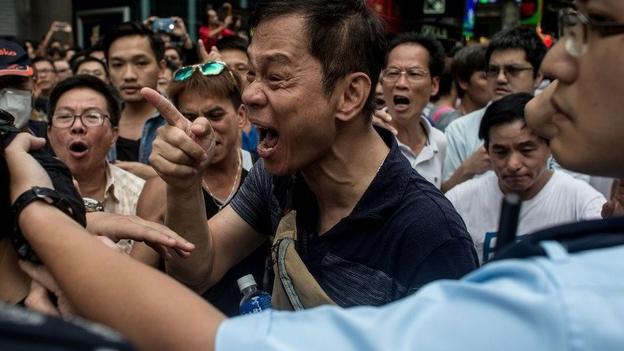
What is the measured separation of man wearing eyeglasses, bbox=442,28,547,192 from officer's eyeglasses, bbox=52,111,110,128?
7.64 ft

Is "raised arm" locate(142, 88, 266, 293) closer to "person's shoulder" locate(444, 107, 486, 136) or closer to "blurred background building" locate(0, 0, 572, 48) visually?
"person's shoulder" locate(444, 107, 486, 136)

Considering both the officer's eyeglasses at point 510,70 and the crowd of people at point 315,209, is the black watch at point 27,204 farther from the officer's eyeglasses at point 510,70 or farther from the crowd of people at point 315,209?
the officer's eyeglasses at point 510,70

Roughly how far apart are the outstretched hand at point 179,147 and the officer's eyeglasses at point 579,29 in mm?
1114

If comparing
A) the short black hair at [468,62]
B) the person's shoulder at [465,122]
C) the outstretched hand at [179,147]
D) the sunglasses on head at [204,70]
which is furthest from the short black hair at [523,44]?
the outstretched hand at [179,147]

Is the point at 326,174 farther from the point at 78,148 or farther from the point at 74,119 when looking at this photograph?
the point at 74,119

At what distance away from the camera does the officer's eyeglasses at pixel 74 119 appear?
13.1 feet

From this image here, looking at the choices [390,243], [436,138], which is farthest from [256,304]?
[436,138]

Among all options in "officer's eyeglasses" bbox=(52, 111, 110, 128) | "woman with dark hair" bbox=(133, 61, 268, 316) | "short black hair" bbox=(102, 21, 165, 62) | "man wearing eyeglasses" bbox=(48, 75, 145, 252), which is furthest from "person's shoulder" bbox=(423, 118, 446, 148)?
"short black hair" bbox=(102, 21, 165, 62)

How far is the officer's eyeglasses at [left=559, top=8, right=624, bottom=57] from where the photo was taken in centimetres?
122

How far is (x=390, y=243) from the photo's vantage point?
6.85 ft

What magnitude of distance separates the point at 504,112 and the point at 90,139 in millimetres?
2235

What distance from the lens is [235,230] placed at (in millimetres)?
2617

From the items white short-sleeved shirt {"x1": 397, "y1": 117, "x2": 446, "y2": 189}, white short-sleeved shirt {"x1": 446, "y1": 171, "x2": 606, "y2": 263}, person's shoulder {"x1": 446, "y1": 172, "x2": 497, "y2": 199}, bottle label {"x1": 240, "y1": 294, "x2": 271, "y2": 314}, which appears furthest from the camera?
white short-sleeved shirt {"x1": 397, "y1": 117, "x2": 446, "y2": 189}

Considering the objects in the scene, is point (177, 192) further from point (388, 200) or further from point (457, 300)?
point (457, 300)
